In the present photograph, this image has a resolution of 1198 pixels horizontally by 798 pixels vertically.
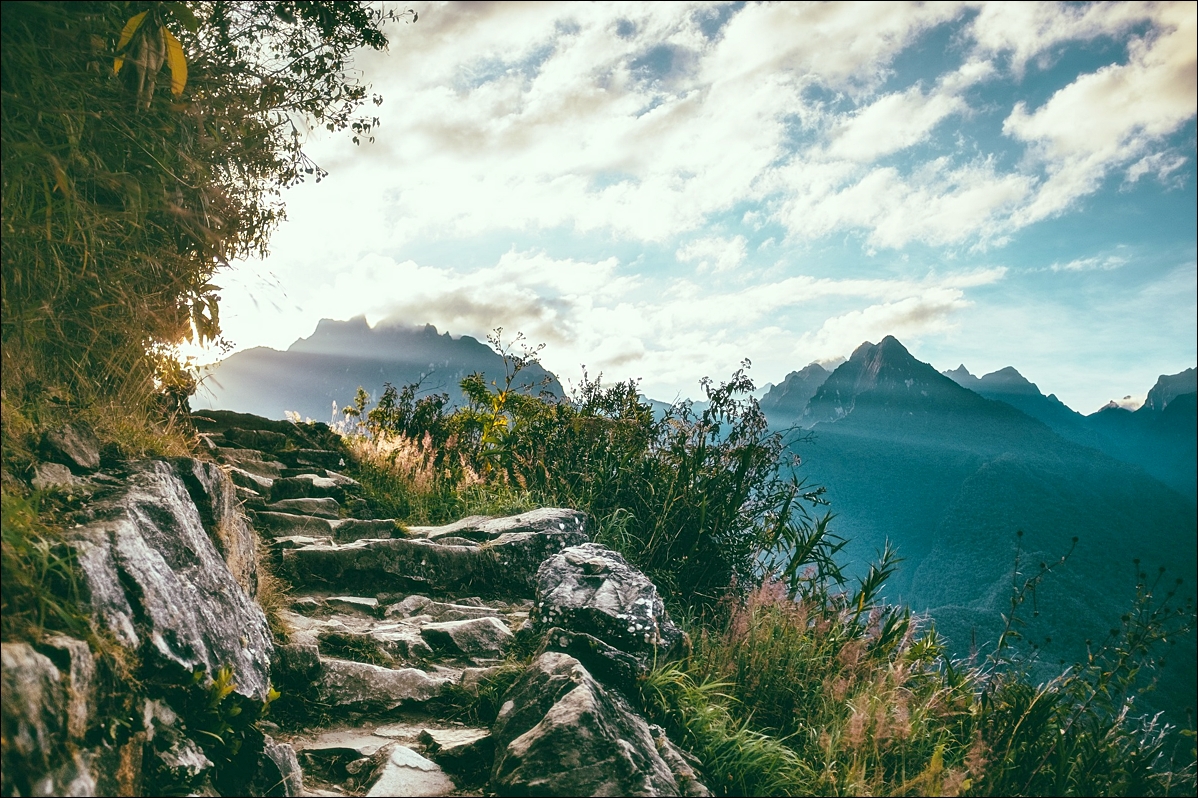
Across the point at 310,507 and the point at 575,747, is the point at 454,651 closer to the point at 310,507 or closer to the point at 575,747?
the point at 575,747

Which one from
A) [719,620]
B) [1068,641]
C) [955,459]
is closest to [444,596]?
[719,620]

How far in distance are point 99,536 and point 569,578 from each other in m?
3.02

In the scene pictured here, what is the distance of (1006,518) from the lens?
132 meters

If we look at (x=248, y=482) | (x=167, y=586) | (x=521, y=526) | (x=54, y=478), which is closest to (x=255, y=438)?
(x=248, y=482)

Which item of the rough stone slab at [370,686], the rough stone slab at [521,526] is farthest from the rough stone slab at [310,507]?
the rough stone slab at [370,686]

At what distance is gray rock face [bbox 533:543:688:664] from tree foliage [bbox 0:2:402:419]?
3.22 metres

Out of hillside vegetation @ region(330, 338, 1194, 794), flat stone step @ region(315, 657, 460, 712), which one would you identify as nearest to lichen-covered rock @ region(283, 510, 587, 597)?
hillside vegetation @ region(330, 338, 1194, 794)

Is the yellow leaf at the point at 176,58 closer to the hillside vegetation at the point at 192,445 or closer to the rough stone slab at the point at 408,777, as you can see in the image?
the hillside vegetation at the point at 192,445

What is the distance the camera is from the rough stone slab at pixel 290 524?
21.6 feet

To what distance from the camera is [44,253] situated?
358 cm

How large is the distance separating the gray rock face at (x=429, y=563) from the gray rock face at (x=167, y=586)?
167 cm

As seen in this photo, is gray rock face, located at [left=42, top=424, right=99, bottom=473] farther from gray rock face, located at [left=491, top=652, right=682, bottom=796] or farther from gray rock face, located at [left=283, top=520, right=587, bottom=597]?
gray rock face, located at [left=491, top=652, right=682, bottom=796]

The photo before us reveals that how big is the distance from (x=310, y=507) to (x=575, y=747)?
201 inches

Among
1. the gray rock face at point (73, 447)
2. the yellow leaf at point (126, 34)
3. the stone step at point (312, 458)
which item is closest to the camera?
the yellow leaf at point (126, 34)
